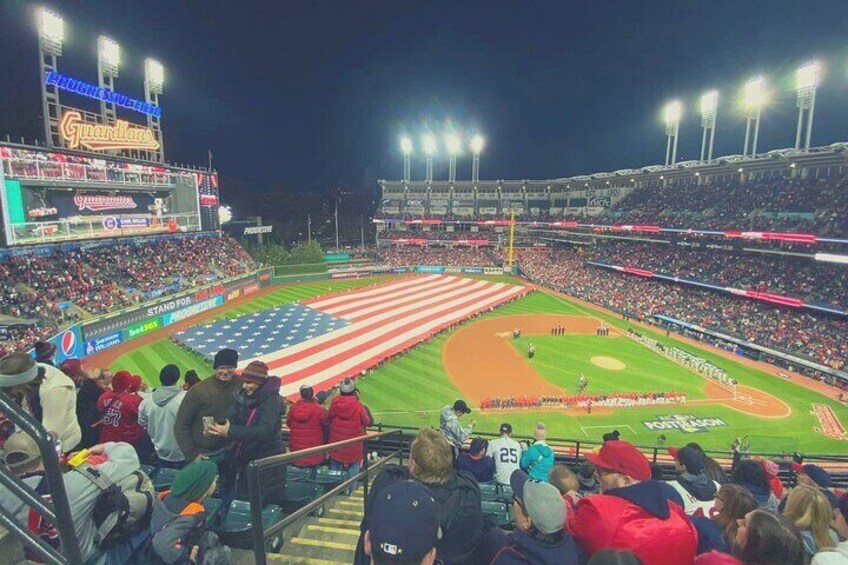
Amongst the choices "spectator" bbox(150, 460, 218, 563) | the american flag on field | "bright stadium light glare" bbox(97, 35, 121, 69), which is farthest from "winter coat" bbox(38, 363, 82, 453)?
"bright stadium light glare" bbox(97, 35, 121, 69)

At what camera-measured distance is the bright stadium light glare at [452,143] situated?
81.2 metres

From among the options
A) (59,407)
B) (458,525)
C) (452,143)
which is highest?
(452,143)

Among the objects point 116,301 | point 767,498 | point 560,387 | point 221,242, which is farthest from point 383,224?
point 767,498

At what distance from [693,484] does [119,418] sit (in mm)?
8393

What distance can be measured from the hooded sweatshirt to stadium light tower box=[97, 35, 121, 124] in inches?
1738

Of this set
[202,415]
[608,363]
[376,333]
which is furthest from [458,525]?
[376,333]

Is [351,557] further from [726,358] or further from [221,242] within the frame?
[221,242]

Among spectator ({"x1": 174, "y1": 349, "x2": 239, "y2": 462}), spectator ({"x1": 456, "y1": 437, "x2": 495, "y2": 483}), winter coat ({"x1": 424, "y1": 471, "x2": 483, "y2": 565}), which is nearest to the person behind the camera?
winter coat ({"x1": 424, "y1": 471, "x2": 483, "y2": 565})

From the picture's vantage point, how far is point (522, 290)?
183 ft

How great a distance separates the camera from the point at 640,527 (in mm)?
3289

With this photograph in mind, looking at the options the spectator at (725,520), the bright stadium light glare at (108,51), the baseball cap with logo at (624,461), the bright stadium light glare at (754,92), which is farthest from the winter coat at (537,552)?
the bright stadium light glare at (754,92)

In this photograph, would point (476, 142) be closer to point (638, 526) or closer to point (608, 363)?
point (608, 363)

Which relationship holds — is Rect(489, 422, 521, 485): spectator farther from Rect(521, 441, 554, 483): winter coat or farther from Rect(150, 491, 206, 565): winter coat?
Rect(150, 491, 206, 565): winter coat

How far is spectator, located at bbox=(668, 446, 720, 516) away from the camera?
231 inches
